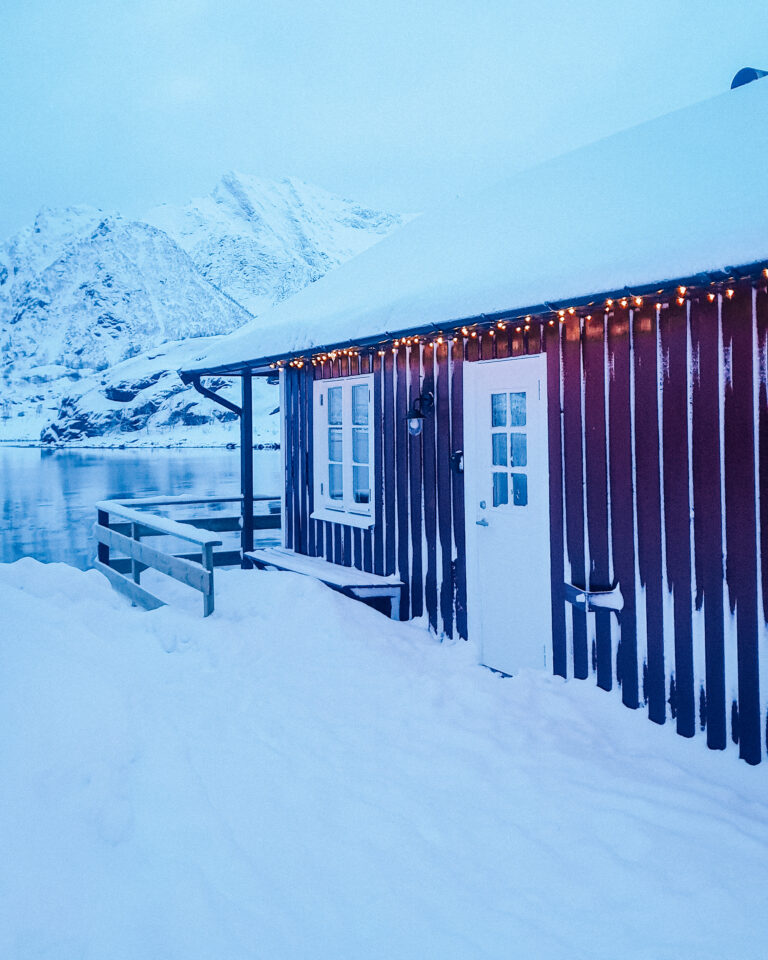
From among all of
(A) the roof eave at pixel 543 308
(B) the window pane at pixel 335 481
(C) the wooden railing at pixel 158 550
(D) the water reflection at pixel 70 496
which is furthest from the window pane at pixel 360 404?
(D) the water reflection at pixel 70 496

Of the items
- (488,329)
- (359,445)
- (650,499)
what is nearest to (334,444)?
(359,445)

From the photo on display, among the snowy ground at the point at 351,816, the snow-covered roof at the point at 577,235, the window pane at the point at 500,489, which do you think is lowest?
the snowy ground at the point at 351,816

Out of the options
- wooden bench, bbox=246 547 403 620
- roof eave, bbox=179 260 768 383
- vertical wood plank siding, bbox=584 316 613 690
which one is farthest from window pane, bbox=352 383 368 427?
vertical wood plank siding, bbox=584 316 613 690

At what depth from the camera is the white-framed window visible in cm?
708

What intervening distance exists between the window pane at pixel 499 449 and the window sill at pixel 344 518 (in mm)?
1670

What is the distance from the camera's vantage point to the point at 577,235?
4.91 m

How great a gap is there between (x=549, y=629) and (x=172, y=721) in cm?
241

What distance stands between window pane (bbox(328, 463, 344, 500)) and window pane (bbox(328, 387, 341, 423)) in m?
0.44

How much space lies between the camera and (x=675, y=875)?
9.80ft

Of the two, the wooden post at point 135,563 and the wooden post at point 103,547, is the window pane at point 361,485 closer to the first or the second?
the wooden post at point 135,563

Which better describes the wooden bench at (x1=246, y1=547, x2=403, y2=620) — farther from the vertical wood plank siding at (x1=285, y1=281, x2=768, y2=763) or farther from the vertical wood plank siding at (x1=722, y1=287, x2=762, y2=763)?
the vertical wood plank siding at (x1=722, y1=287, x2=762, y2=763)

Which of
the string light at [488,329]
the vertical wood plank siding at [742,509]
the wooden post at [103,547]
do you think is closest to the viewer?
the vertical wood plank siding at [742,509]

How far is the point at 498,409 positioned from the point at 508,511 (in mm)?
730

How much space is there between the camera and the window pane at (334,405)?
24.6 feet
